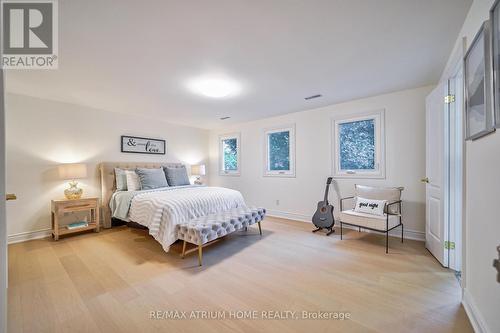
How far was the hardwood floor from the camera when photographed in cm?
152

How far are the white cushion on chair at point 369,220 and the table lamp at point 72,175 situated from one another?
4310 millimetres

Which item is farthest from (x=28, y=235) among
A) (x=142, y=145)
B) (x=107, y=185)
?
(x=142, y=145)

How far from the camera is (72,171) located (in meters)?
3.43

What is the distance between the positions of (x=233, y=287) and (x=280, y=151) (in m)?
3.28

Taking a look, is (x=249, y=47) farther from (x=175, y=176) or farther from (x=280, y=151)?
(x=175, y=176)

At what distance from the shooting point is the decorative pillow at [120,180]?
3.99 metres

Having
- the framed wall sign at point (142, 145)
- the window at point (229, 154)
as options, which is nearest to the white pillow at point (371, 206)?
the window at point (229, 154)

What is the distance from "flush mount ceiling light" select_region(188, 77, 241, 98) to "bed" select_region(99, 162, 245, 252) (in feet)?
5.20

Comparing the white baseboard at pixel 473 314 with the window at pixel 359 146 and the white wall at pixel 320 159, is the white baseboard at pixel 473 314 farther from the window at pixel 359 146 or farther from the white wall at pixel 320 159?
the window at pixel 359 146

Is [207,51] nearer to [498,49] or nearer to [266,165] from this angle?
[498,49]

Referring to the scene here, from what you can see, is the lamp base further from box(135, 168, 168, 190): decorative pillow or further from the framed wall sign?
the framed wall sign

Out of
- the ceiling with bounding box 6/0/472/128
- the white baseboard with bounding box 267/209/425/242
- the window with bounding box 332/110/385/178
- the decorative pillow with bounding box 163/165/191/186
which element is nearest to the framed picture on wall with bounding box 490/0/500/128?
the ceiling with bounding box 6/0/472/128

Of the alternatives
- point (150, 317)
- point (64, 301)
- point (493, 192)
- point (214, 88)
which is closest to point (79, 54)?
point (214, 88)

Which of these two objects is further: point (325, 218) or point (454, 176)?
Answer: point (325, 218)
